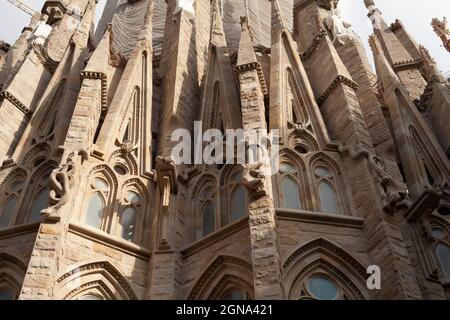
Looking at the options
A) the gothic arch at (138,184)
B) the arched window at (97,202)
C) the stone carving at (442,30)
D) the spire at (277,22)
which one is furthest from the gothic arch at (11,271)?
the stone carving at (442,30)

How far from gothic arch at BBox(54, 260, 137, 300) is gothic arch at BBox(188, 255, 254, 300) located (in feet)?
3.60

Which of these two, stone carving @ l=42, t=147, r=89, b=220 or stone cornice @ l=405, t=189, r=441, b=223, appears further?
stone cornice @ l=405, t=189, r=441, b=223

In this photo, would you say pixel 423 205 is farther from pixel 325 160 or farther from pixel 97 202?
pixel 97 202

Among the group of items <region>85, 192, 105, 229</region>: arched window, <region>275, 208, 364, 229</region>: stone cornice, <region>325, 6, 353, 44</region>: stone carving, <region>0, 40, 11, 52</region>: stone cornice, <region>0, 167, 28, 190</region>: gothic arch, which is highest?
<region>0, 40, 11, 52</region>: stone cornice

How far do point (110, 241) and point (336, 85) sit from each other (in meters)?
6.25

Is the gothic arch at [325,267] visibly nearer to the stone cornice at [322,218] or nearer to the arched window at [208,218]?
the stone cornice at [322,218]

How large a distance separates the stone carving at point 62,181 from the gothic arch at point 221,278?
2.57 m

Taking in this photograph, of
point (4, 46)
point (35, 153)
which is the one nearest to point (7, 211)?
point (35, 153)

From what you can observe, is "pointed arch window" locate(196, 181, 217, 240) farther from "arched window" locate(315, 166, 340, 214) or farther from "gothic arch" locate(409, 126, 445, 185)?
"gothic arch" locate(409, 126, 445, 185)

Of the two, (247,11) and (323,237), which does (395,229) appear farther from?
(247,11)

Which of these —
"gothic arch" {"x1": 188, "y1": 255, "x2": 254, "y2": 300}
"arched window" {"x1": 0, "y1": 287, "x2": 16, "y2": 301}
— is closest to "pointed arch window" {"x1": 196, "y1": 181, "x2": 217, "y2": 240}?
"gothic arch" {"x1": 188, "y1": 255, "x2": 254, "y2": 300}

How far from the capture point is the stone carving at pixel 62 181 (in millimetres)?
10304

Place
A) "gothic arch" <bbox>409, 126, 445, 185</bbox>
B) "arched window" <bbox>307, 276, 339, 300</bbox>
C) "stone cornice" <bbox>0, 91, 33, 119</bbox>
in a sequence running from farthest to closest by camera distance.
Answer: "stone cornice" <bbox>0, 91, 33, 119</bbox>
"gothic arch" <bbox>409, 126, 445, 185</bbox>
"arched window" <bbox>307, 276, 339, 300</bbox>
